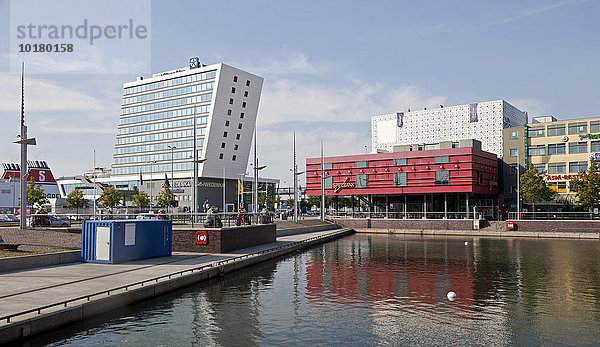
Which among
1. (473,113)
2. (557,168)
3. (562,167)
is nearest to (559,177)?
(557,168)

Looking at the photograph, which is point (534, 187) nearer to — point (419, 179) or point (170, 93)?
point (419, 179)

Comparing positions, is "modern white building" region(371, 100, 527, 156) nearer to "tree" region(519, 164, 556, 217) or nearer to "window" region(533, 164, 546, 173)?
"window" region(533, 164, 546, 173)

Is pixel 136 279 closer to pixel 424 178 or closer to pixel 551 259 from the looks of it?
pixel 551 259

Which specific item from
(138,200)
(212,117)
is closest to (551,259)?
(138,200)

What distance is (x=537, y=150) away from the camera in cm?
8462

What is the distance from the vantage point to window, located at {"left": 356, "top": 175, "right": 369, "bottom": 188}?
284ft

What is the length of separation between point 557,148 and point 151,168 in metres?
85.9

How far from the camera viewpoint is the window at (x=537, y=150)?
3307 inches

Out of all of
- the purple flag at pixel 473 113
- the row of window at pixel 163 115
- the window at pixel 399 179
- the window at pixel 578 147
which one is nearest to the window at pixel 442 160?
the window at pixel 399 179

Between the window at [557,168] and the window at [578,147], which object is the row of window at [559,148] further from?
the window at [557,168]

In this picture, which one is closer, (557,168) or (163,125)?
(557,168)

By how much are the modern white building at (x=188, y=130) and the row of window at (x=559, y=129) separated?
5996 centimetres

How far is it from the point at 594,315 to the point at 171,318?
52.9ft

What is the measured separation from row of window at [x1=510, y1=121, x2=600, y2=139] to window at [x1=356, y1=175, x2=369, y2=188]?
2676 centimetres
